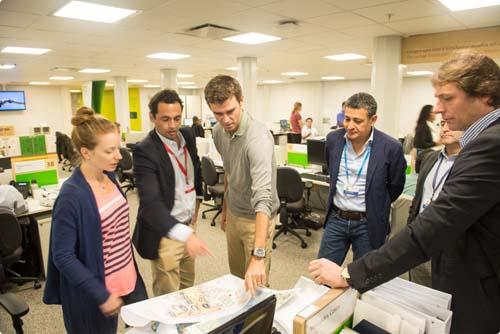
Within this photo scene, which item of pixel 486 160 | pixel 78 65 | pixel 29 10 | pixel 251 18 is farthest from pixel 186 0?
pixel 78 65

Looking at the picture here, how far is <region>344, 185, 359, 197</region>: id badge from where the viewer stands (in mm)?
2221

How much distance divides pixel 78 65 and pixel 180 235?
7572 mm

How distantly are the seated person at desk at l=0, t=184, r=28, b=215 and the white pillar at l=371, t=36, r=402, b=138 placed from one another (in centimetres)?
464

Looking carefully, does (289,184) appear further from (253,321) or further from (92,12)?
(253,321)

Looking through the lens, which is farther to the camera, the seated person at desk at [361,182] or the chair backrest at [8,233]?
the chair backrest at [8,233]

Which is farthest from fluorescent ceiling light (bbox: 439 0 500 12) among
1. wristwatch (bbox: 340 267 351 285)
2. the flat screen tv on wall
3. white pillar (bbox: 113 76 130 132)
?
the flat screen tv on wall

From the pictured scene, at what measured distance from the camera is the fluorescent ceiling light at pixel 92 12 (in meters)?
3.26

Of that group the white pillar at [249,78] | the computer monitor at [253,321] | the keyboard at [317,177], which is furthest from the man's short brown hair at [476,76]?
the white pillar at [249,78]

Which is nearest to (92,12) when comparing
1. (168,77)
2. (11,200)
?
(11,200)

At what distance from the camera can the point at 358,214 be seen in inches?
87.1

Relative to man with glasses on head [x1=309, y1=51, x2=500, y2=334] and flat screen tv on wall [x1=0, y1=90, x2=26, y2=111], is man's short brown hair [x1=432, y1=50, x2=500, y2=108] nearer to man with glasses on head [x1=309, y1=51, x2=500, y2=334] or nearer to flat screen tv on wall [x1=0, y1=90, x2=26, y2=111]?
man with glasses on head [x1=309, y1=51, x2=500, y2=334]

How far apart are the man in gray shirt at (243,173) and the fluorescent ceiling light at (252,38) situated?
124 inches

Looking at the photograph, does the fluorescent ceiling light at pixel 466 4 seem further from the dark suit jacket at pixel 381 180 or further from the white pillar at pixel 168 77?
the white pillar at pixel 168 77

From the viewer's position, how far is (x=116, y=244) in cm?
156
